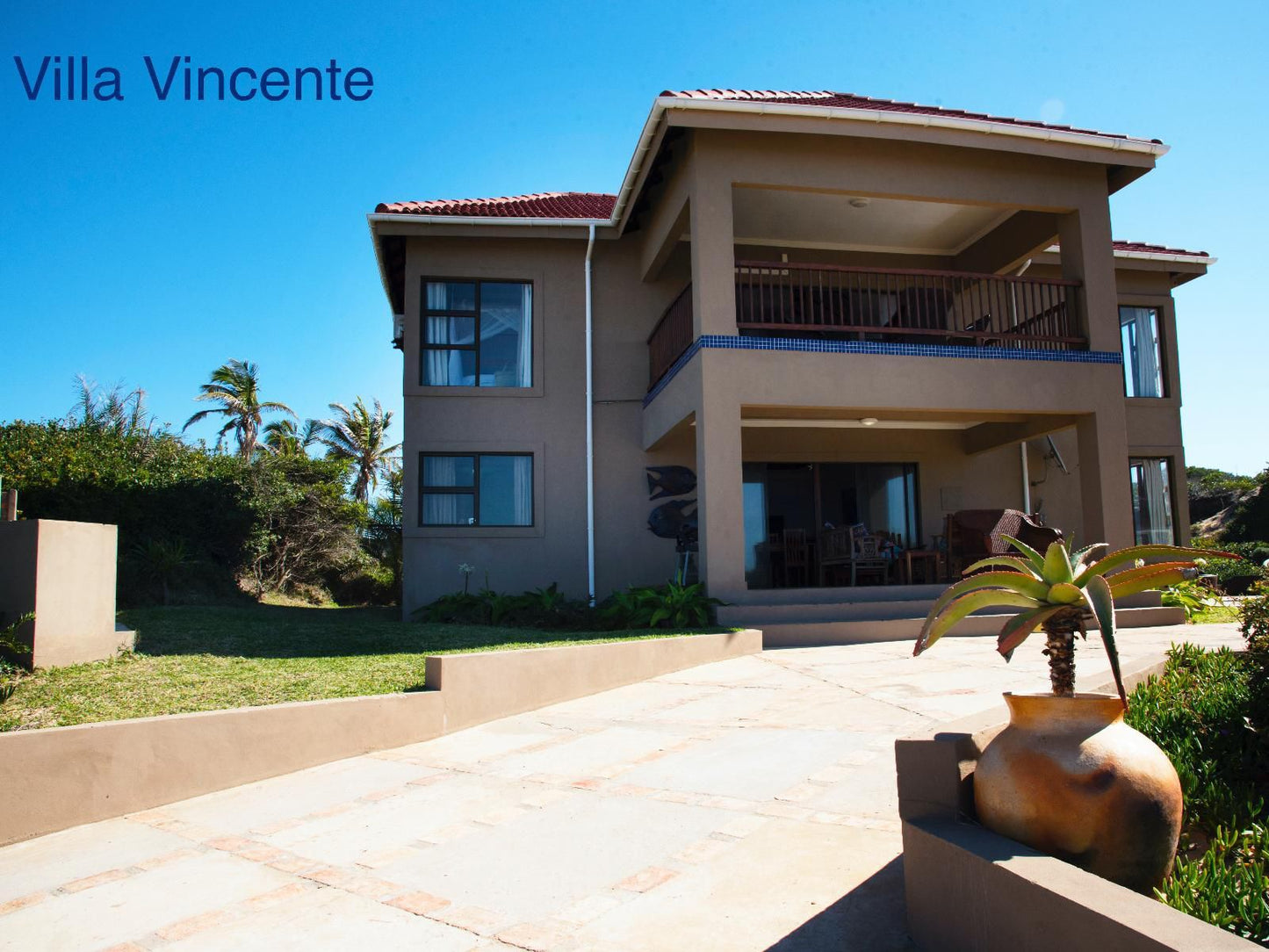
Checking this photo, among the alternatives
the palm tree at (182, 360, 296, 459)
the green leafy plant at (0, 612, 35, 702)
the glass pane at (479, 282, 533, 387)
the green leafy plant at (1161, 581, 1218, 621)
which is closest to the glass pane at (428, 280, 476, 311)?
the glass pane at (479, 282, 533, 387)

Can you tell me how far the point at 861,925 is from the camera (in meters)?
2.63

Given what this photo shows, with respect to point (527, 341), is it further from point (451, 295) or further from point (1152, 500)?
point (1152, 500)

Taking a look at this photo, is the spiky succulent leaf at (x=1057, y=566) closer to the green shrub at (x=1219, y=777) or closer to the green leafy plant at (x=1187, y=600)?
the green shrub at (x=1219, y=777)

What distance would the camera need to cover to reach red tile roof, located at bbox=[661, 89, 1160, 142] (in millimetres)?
10305

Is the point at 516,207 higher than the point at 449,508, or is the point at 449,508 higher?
the point at 516,207

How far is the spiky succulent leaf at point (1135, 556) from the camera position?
2.45 metres

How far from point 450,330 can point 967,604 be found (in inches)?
451

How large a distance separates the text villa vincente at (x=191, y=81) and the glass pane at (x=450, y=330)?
361 cm

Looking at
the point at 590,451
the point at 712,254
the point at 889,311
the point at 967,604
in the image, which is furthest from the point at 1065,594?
the point at 590,451

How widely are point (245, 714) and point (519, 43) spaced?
28.7 ft

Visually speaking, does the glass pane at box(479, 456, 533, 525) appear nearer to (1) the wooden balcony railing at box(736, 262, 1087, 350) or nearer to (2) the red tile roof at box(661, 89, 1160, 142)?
(1) the wooden balcony railing at box(736, 262, 1087, 350)

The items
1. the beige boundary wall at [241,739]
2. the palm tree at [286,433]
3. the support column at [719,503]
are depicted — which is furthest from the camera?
the palm tree at [286,433]

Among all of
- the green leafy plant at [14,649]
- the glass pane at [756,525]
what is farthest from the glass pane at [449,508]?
the green leafy plant at [14,649]

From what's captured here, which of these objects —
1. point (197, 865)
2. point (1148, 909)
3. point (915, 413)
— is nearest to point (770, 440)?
point (915, 413)
